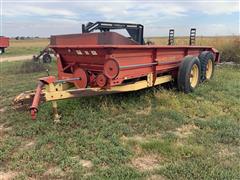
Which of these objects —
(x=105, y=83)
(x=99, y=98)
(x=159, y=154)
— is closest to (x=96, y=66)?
(x=105, y=83)

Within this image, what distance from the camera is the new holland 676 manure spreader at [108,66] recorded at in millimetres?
4746

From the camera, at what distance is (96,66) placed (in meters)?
5.22

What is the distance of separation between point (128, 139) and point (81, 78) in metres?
1.82

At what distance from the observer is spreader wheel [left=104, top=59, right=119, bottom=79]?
474cm

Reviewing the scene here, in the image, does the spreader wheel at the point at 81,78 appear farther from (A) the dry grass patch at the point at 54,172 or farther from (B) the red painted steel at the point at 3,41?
(B) the red painted steel at the point at 3,41

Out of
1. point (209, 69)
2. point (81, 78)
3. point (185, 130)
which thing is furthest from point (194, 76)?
point (81, 78)

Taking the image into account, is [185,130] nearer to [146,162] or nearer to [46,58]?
[146,162]

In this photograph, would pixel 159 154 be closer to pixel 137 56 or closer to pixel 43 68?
pixel 137 56

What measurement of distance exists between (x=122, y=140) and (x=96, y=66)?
1.63 m

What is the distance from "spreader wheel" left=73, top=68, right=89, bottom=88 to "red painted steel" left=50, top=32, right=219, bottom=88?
0.05 meters

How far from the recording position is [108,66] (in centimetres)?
479

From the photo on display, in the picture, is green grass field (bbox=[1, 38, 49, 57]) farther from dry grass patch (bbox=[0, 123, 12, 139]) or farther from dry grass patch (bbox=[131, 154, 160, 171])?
dry grass patch (bbox=[131, 154, 160, 171])

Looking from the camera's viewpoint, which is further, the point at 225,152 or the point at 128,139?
the point at 128,139

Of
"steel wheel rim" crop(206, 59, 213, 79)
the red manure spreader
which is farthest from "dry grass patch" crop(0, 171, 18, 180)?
the red manure spreader
